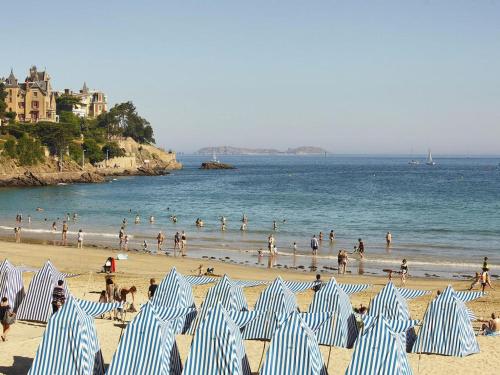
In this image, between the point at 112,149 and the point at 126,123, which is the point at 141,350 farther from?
the point at 126,123

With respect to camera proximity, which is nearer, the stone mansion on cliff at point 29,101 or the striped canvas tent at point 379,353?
the striped canvas tent at point 379,353

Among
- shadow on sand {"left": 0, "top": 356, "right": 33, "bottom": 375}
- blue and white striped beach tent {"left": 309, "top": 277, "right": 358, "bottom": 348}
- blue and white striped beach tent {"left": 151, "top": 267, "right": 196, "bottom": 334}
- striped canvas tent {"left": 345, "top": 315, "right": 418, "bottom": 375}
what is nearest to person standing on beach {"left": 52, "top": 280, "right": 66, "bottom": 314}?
blue and white striped beach tent {"left": 151, "top": 267, "right": 196, "bottom": 334}

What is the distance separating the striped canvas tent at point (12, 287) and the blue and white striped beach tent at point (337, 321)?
27.3 feet

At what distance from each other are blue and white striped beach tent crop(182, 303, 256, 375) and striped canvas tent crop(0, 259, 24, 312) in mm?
8828

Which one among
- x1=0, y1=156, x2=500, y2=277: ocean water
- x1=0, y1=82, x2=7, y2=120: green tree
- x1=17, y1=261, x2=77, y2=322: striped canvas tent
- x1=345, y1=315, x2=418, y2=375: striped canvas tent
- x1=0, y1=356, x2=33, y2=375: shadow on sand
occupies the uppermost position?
x1=0, y1=82, x2=7, y2=120: green tree

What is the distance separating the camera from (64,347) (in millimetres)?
13336

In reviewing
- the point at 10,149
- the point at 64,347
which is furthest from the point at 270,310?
the point at 10,149

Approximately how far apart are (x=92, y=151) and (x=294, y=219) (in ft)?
229

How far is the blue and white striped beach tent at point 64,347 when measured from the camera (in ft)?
43.6

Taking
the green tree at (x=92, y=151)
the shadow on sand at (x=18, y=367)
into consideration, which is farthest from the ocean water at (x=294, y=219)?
the green tree at (x=92, y=151)

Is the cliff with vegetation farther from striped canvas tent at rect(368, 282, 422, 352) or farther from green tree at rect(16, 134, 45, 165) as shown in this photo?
striped canvas tent at rect(368, 282, 422, 352)

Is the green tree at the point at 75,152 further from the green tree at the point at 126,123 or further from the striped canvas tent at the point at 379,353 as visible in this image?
the striped canvas tent at the point at 379,353

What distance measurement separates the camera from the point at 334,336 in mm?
17516

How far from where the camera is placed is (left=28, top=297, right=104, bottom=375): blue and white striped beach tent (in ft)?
43.6
